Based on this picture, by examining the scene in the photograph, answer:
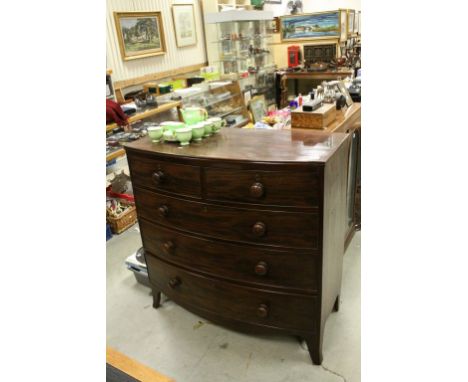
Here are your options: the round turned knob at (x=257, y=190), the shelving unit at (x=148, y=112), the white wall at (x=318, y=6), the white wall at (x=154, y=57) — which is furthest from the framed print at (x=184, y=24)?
the round turned knob at (x=257, y=190)

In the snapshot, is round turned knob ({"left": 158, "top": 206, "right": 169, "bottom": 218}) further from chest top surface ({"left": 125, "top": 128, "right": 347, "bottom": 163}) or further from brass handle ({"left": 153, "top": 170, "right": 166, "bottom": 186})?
chest top surface ({"left": 125, "top": 128, "right": 347, "bottom": 163})

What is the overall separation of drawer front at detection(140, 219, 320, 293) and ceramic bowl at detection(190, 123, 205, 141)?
50 centimetres

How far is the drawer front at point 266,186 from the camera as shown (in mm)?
1377

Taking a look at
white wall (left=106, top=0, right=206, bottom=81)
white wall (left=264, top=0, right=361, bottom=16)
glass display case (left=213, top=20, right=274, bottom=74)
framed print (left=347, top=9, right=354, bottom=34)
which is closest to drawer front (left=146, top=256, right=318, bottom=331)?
white wall (left=106, top=0, right=206, bottom=81)

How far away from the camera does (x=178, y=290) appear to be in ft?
6.55

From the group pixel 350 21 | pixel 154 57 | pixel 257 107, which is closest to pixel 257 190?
pixel 154 57

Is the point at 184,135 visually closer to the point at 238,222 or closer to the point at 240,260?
the point at 238,222

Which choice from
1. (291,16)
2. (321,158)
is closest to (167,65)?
(291,16)

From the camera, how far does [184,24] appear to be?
4.79 meters

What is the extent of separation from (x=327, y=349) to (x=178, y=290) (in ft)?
2.86

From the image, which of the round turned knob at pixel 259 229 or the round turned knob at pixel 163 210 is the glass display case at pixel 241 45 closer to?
the round turned knob at pixel 163 210

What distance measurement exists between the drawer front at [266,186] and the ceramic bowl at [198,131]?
286 millimetres

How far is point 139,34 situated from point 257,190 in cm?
Answer: 349
